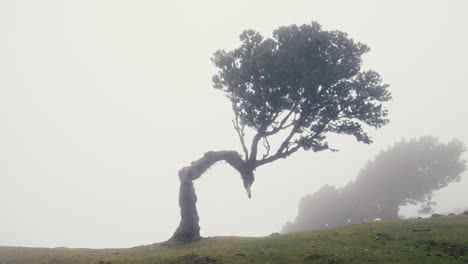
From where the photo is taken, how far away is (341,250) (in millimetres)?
21797

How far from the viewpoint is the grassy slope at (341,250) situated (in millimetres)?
20078

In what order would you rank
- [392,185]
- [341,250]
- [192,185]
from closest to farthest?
[341,250] < [192,185] < [392,185]

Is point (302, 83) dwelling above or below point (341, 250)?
above

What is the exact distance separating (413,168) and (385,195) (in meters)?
9.76

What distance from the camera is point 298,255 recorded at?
69.5ft

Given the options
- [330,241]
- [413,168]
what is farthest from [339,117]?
[413,168]

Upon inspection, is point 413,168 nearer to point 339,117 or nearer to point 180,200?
point 339,117

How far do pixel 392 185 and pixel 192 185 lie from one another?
68.1 m

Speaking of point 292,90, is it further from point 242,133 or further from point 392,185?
point 392,185

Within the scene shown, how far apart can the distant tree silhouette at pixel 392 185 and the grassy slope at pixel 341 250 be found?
60877mm

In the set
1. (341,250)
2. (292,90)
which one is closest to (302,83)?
(292,90)

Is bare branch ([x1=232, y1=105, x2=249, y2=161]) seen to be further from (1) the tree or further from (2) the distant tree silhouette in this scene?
(2) the distant tree silhouette

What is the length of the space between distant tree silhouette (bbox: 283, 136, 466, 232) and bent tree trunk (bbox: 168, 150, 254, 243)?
58.9 m

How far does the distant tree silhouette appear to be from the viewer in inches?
3282
